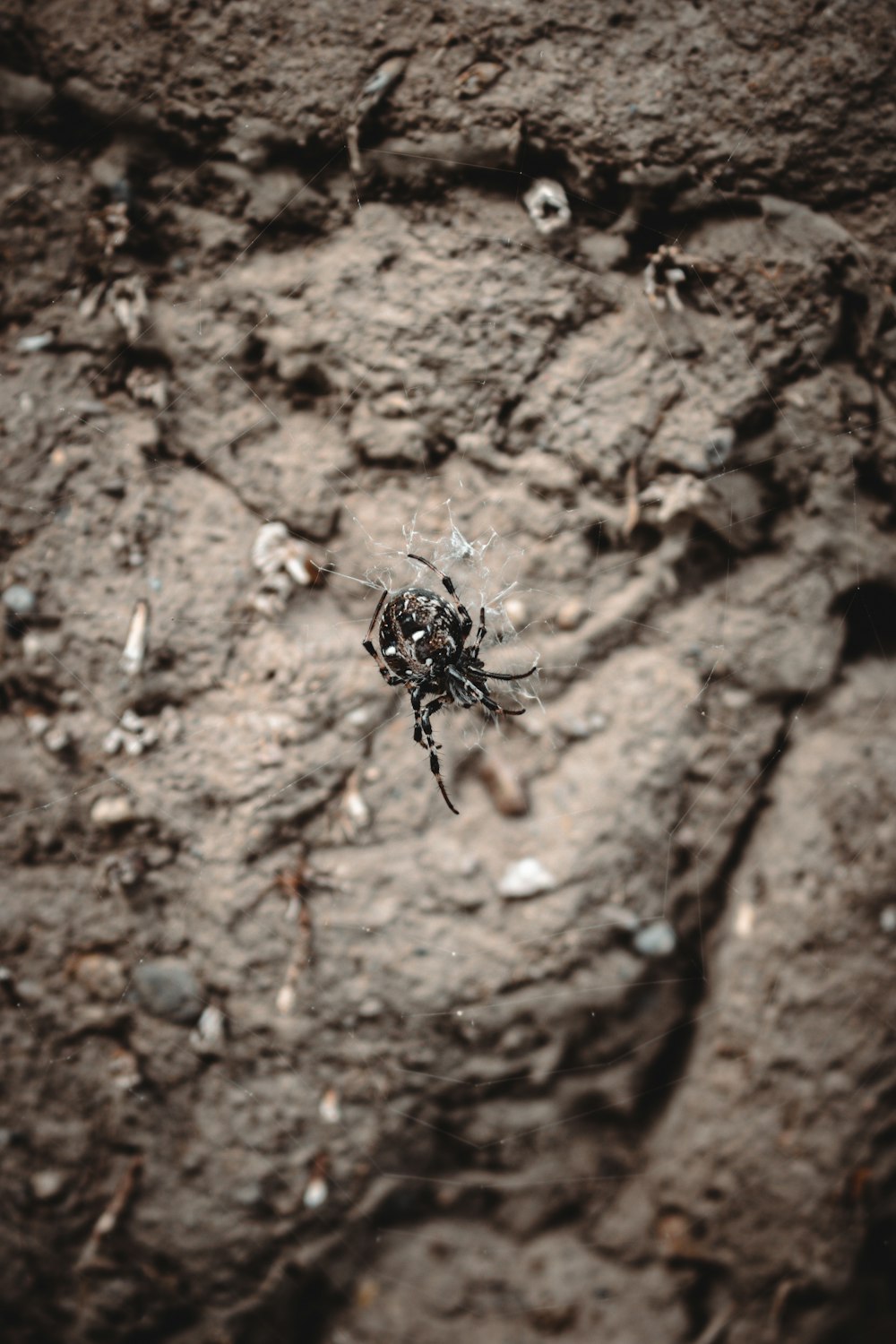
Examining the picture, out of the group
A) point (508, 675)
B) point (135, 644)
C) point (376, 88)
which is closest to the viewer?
point (376, 88)

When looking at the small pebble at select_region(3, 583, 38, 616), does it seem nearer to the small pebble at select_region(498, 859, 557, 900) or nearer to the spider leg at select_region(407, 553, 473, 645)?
the spider leg at select_region(407, 553, 473, 645)

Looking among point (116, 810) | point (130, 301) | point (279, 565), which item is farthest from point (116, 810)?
point (130, 301)

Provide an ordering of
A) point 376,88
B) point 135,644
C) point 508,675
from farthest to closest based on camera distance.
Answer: point 508,675 → point 135,644 → point 376,88

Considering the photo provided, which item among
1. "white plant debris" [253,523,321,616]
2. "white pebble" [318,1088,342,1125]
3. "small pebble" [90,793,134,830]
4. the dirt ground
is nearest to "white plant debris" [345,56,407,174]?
the dirt ground

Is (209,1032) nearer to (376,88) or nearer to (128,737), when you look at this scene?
(128,737)

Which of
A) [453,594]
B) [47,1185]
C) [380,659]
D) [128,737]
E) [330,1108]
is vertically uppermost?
[453,594]

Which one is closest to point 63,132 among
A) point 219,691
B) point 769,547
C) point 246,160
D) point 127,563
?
point 246,160

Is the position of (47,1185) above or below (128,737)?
below
